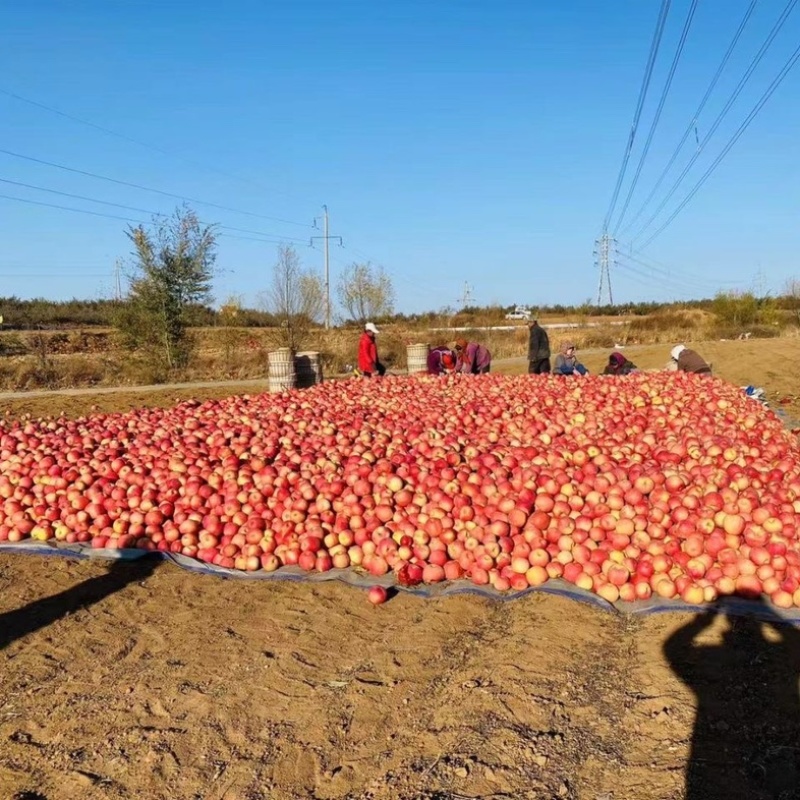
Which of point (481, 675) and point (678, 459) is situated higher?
point (678, 459)

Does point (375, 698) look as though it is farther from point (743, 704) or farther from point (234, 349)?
point (234, 349)

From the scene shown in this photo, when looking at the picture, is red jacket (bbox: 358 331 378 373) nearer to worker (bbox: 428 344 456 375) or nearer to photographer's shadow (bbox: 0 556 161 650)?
worker (bbox: 428 344 456 375)

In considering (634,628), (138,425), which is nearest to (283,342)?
(138,425)

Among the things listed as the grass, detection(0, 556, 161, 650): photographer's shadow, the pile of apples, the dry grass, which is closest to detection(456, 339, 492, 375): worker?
the pile of apples

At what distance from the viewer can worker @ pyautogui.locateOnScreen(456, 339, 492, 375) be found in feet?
46.2

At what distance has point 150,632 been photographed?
4480 mm

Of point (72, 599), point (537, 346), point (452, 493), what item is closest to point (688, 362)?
point (537, 346)

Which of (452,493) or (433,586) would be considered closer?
(433,586)

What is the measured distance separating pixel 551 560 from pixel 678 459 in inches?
72.7

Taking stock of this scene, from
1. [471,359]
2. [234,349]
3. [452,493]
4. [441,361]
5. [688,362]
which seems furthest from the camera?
[234,349]

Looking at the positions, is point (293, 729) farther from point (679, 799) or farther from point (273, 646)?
point (679, 799)

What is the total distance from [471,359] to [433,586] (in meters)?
9.41

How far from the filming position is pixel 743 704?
3430mm

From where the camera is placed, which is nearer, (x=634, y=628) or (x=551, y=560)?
(x=634, y=628)
